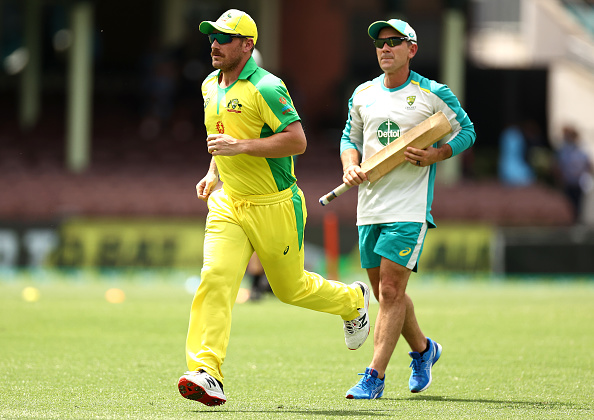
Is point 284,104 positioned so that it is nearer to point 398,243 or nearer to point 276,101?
point 276,101

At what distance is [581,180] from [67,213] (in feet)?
34.1

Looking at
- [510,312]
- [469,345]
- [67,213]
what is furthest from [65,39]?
[469,345]

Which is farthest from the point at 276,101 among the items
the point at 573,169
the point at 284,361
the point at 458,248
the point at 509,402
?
the point at 573,169

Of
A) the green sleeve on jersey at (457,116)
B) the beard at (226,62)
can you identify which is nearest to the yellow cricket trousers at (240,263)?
the beard at (226,62)

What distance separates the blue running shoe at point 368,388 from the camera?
23.1 ft

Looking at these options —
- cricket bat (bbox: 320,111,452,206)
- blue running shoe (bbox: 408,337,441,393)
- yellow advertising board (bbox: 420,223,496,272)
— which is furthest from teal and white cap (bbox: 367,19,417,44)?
yellow advertising board (bbox: 420,223,496,272)

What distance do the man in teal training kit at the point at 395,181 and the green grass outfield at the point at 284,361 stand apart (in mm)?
474

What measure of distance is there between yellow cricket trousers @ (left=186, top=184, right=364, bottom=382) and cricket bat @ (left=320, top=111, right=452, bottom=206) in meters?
0.37

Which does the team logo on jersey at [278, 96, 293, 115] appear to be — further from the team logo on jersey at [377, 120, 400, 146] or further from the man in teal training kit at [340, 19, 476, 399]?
the team logo on jersey at [377, 120, 400, 146]

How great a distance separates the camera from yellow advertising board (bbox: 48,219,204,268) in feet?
65.2

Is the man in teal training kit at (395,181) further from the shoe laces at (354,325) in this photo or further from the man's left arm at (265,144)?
the man's left arm at (265,144)

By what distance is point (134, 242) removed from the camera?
2006 centimetres

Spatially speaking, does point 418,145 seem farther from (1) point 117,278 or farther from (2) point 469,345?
(1) point 117,278

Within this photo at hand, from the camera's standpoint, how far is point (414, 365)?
24.8 ft
